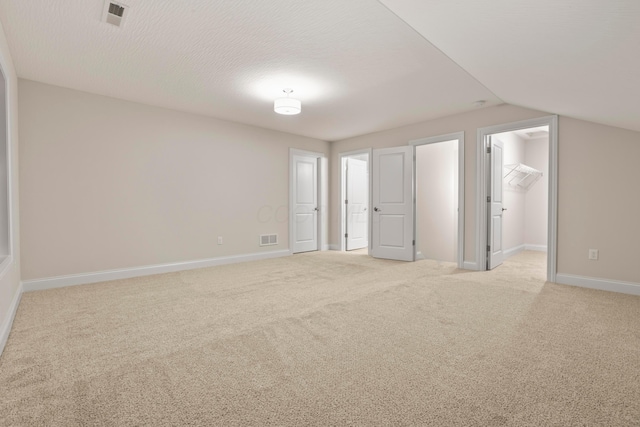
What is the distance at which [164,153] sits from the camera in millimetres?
4621

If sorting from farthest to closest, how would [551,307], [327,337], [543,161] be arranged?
[543,161]
[551,307]
[327,337]

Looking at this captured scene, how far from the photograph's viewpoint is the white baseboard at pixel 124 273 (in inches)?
144

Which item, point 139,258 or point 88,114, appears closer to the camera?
point 88,114

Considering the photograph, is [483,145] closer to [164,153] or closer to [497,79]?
[497,79]

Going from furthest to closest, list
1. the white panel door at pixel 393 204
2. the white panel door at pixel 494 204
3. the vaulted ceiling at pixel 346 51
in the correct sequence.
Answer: the white panel door at pixel 393 204, the white panel door at pixel 494 204, the vaulted ceiling at pixel 346 51

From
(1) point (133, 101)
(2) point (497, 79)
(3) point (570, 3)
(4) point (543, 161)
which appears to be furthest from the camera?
(4) point (543, 161)

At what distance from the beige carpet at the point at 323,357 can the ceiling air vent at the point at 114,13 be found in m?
2.42

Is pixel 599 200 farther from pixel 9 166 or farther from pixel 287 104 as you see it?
pixel 9 166

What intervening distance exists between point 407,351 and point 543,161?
686 cm

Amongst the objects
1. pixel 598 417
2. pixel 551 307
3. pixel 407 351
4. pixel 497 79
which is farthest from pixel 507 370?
pixel 497 79

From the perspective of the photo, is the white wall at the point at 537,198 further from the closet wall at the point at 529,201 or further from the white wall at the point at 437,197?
the white wall at the point at 437,197

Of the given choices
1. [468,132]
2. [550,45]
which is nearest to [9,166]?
[550,45]

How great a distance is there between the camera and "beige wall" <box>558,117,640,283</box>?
345 centimetres

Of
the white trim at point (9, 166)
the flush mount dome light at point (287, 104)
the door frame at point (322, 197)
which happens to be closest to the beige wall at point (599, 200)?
the flush mount dome light at point (287, 104)
